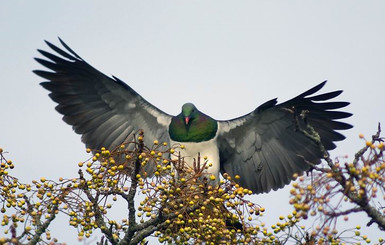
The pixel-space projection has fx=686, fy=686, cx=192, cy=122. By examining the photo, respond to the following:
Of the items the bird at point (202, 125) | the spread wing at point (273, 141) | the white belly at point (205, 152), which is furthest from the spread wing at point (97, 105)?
the spread wing at point (273, 141)

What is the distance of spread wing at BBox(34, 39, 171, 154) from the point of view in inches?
403

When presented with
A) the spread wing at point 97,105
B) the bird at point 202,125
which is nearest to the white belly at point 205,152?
the bird at point 202,125

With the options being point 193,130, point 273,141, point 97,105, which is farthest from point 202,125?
point 97,105

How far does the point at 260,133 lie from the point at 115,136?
87.3 inches

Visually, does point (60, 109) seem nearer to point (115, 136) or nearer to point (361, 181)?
point (115, 136)

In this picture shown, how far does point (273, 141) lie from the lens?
10.3m

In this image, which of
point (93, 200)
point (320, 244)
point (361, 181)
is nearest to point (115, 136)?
point (93, 200)

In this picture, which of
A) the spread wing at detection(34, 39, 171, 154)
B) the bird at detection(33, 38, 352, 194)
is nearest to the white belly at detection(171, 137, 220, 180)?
the bird at detection(33, 38, 352, 194)

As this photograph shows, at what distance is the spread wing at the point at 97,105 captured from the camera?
33.6 ft

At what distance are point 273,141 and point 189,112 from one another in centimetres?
136

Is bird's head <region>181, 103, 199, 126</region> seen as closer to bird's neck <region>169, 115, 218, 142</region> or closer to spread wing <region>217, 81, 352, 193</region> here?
bird's neck <region>169, 115, 218, 142</region>

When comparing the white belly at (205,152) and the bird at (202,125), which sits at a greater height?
the bird at (202,125)

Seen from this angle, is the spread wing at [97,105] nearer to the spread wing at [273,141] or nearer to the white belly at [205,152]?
the white belly at [205,152]

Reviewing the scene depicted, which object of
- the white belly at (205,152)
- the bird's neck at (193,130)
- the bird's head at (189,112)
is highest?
the bird's head at (189,112)
